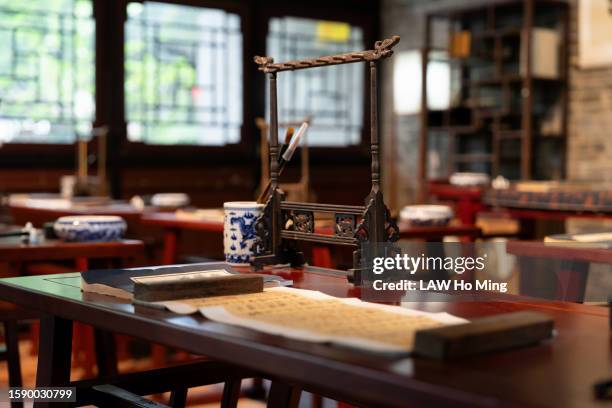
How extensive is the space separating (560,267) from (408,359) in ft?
3.56

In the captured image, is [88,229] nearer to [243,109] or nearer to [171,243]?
[171,243]

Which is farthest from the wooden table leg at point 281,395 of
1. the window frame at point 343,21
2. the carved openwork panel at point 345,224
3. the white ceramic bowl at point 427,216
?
the window frame at point 343,21

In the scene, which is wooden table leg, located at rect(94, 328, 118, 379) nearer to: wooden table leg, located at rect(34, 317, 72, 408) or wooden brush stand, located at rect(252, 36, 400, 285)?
wooden brush stand, located at rect(252, 36, 400, 285)

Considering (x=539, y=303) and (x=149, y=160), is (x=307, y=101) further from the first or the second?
(x=539, y=303)

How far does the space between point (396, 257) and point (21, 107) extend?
5667 millimetres

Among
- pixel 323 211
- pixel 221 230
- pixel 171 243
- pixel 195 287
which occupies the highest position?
pixel 323 211

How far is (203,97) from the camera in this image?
7637 mm

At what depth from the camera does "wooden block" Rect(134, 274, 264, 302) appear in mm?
1447

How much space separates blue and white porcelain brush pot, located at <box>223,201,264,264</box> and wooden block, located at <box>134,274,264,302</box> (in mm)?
505

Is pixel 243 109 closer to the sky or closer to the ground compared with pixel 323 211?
closer to the sky

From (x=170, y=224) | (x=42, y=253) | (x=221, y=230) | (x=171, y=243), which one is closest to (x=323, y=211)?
(x=42, y=253)

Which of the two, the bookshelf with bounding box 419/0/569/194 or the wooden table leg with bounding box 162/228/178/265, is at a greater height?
the bookshelf with bounding box 419/0/569/194

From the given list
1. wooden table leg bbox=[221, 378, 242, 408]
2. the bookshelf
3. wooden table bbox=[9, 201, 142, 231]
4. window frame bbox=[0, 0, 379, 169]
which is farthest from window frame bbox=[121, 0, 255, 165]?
wooden table leg bbox=[221, 378, 242, 408]

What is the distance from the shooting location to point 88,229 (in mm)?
2951
